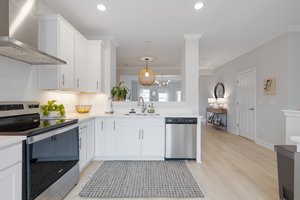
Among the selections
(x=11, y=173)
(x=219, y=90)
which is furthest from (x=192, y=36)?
(x=219, y=90)

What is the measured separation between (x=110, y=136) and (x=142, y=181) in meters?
1.17

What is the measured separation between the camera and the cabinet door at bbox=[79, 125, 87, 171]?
286 cm

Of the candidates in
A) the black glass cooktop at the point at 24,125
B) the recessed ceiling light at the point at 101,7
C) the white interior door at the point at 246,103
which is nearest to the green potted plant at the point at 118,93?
the recessed ceiling light at the point at 101,7

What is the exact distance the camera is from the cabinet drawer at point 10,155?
131 cm

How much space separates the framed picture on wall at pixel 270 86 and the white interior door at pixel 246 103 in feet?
1.90

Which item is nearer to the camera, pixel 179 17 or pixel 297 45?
pixel 179 17

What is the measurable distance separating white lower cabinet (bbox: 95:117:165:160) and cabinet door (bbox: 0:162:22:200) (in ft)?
6.84

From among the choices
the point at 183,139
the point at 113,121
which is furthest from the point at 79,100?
the point at 183,139

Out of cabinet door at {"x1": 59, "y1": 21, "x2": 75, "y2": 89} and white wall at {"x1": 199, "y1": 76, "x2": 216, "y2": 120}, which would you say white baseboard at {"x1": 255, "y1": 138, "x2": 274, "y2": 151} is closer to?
white wall at {"x1": 199, "y1": 76, "x2": 216, "y2": 120}

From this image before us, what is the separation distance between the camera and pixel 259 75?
506 cm

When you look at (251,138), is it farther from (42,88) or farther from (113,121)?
(42,88)

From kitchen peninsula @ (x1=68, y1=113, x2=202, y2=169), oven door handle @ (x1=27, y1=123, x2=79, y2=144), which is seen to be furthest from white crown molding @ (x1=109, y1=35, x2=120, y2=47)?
oven door handle @ (x1=27, y1=123, x2=79, y2=144)

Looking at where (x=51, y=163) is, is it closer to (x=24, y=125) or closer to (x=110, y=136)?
(x=24, y=125)

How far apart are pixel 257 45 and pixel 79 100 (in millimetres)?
4648
